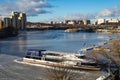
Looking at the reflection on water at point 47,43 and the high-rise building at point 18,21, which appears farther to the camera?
→ the high-rise building at point 18,21

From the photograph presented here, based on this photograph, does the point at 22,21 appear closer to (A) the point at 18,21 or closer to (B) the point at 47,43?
(A) the point at 18,21

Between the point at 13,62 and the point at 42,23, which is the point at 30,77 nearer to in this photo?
the point at 13,62

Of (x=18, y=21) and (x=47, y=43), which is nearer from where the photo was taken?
(x=47, y=43)

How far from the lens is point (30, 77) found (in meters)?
11.1

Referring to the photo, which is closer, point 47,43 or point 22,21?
point 47,43

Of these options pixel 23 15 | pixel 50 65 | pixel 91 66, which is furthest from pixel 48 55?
pixel 23 15

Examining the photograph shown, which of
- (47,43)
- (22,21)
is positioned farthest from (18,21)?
(47,43)

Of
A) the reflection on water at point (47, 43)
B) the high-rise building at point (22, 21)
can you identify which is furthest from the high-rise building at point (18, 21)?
the reflection on water at point (47, 43)

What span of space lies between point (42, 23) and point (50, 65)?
7076cm

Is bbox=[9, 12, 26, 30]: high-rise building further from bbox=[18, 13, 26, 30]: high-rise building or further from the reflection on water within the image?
the reflection on water

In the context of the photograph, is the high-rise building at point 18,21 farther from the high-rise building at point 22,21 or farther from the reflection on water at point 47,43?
the reflection on water at point 47,43

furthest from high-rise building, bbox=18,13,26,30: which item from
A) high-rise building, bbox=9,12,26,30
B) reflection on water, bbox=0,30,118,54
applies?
reflection on water, bbox=0,30,118,54

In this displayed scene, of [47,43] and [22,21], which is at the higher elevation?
[22,21]

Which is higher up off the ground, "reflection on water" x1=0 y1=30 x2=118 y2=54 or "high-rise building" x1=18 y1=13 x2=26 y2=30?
"high-rise building" x1=18 y1=13 x2=26 y2=30
